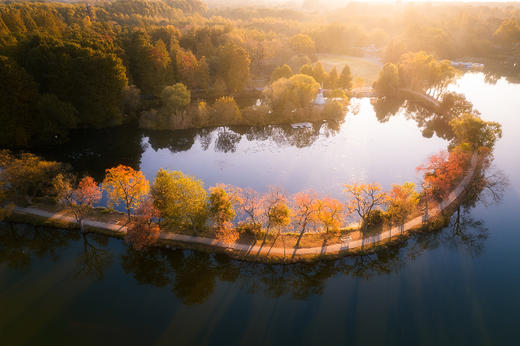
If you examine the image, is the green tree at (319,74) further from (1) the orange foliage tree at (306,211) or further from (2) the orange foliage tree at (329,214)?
(2) the orange foliage tree at (329,214)

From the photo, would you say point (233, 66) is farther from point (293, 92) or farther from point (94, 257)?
point (94, 257)

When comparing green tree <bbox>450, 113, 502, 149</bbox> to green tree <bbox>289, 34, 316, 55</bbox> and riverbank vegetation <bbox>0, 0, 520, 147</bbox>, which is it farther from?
green tree <bbox>289, 34, 316, 55</bbox>

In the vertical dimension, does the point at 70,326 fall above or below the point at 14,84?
below

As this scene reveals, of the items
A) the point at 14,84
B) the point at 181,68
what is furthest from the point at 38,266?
the point at 181,68

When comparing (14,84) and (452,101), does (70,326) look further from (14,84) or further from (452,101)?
(452,101)

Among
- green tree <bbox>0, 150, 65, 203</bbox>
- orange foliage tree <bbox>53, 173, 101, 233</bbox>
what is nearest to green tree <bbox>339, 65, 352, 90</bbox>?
orange foliage tree <bbox>53, 173, 101, 233</bbox>

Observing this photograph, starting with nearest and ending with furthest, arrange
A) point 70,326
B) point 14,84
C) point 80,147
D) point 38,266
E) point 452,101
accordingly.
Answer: point 70,326 < point 38,266 < point 14,84 < point 80,147 < point 452,101
